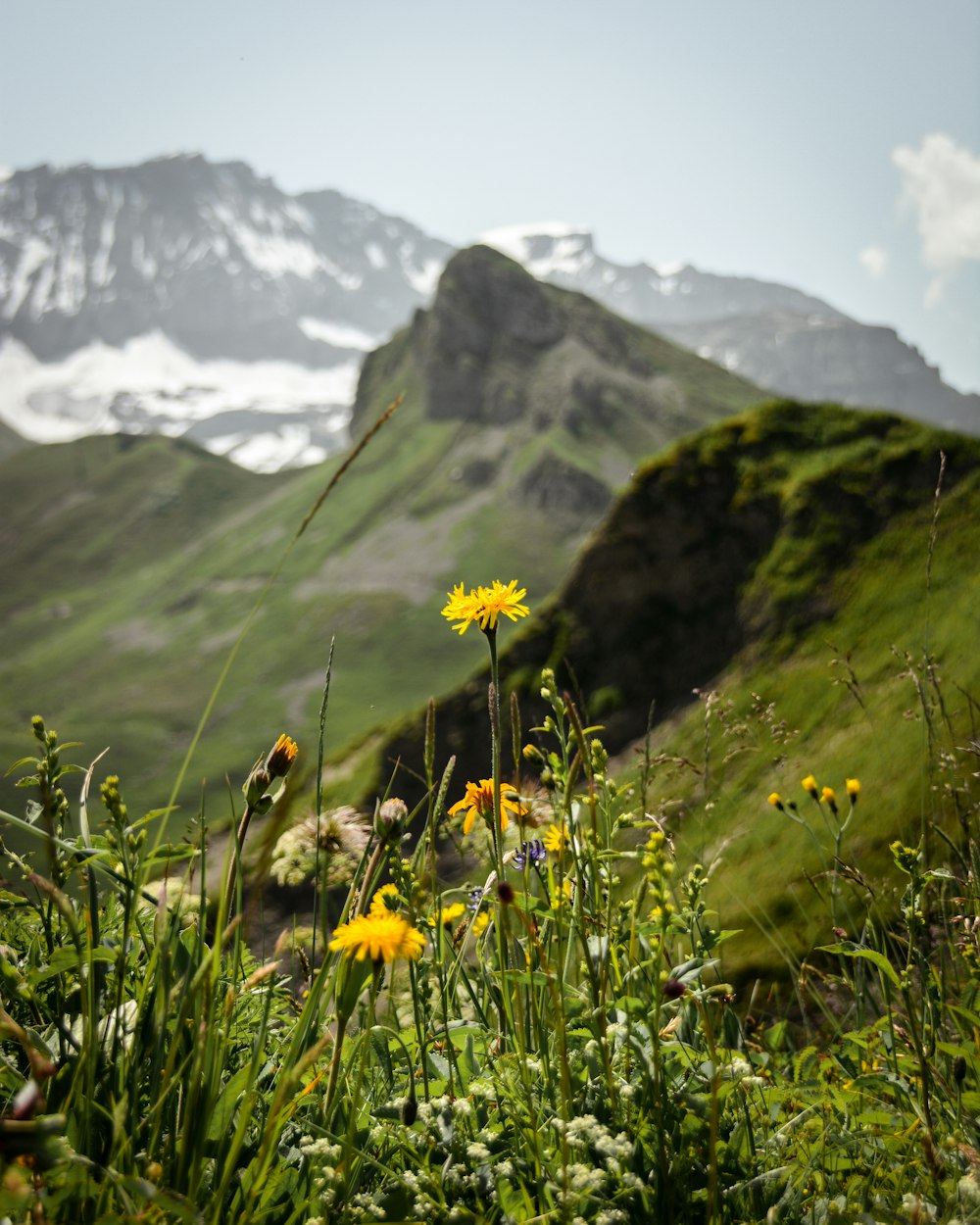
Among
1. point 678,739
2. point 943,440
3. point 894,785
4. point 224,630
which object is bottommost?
point 224,630

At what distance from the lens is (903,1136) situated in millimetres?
2121

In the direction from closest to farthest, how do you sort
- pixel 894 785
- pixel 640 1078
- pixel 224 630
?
pixel 640 1078, pixel 894 785, pixel 224 630

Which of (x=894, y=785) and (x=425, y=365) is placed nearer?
(x=894, y=785)

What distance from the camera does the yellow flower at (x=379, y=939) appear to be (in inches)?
71.9

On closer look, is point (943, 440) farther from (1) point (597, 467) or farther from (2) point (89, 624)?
(2) point (89, 624)

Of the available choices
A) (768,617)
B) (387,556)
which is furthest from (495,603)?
(387,556)

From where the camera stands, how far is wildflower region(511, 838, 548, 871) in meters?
2.46

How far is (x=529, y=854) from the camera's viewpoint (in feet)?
Result: 8.08

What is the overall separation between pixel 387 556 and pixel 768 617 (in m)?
133

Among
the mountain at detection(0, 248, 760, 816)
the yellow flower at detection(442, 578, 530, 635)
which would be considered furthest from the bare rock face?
the yellow flower at detection(442, 578, 530, 635)

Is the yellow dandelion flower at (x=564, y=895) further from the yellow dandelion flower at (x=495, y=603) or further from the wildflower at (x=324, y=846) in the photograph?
the yellow dandelion flower at (x=495, y=603)

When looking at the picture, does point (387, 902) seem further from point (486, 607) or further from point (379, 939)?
point (486, 607)

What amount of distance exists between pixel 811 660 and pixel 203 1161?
1512 cm

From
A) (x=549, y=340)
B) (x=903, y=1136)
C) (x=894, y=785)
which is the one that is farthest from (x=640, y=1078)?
(x=549, y=340)
